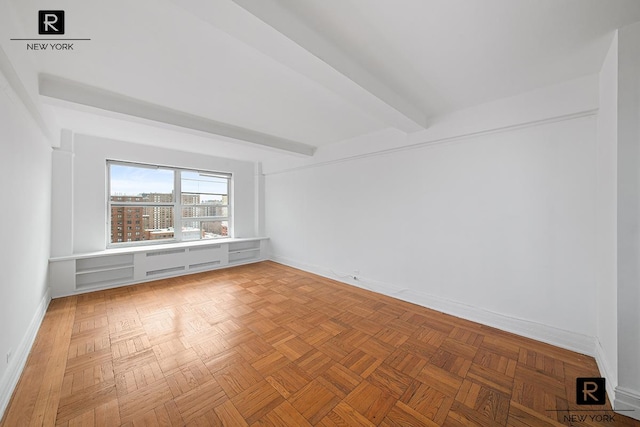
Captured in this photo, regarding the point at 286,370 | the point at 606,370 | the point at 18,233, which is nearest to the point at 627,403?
the point at 606,370

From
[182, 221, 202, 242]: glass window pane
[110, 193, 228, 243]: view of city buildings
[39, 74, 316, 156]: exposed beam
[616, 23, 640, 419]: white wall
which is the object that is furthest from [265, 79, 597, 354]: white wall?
[182, 221, 202, 242]: glass window pane

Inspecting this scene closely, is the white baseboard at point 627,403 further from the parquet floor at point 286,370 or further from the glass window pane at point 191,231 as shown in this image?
the glass window pane at point 191,231

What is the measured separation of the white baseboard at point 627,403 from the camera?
148cm

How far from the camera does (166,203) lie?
4941 millimetres

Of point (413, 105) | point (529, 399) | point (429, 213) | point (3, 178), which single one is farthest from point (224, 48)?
point (529, 399)

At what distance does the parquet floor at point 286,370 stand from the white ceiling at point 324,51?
2.38 m

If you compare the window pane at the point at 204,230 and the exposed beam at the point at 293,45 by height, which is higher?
the exposed beam at the point at 293,45

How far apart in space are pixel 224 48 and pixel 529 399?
336cm

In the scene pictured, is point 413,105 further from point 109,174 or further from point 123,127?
point 109,174

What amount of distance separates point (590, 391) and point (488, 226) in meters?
1.53

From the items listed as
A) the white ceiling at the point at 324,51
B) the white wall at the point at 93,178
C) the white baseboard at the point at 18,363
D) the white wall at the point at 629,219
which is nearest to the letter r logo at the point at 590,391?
the white wall at the point at 629,219

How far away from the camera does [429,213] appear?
3203mm

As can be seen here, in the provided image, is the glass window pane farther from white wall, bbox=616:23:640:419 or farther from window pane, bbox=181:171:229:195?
white wall, bbox=616:23:640:419
